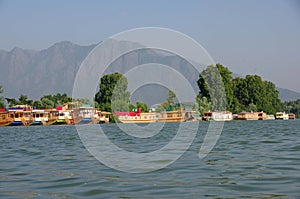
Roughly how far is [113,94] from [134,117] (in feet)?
54.5

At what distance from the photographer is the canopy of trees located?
118m

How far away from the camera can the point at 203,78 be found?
118250 millimetres

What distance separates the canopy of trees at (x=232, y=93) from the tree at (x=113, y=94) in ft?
64.1

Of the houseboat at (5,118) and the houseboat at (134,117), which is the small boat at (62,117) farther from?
the houseboat at (5,118)

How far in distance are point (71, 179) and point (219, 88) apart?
106 m

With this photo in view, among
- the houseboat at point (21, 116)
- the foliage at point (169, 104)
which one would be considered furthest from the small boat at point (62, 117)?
the foliage at point (169, 104)

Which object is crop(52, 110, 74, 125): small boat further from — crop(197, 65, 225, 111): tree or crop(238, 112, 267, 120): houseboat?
crop(238, 112, 267, 120): houseboat

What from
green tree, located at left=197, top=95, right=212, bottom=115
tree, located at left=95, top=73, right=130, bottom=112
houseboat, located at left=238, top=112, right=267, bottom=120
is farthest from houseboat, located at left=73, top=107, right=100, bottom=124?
houseboat, located at left=238, top=112, right=267, bottom=120

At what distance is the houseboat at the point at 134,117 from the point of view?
367ft

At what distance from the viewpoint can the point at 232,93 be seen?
12669cm

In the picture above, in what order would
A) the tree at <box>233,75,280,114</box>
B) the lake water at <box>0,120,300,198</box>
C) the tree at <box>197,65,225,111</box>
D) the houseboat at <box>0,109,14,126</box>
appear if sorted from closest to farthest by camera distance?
the lake water at <box>0,120,300,198</box> → the houseboat at <box>0,109,14,126</box> → the tree at <box>197,65,225,111</box> → the tree at <box>233,75,280,114</box>

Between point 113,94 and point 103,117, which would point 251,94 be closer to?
point 113,94

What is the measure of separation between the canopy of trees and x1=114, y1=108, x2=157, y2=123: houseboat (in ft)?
44.4

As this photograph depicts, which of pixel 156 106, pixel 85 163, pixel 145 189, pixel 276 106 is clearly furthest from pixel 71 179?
pixel 276 106
